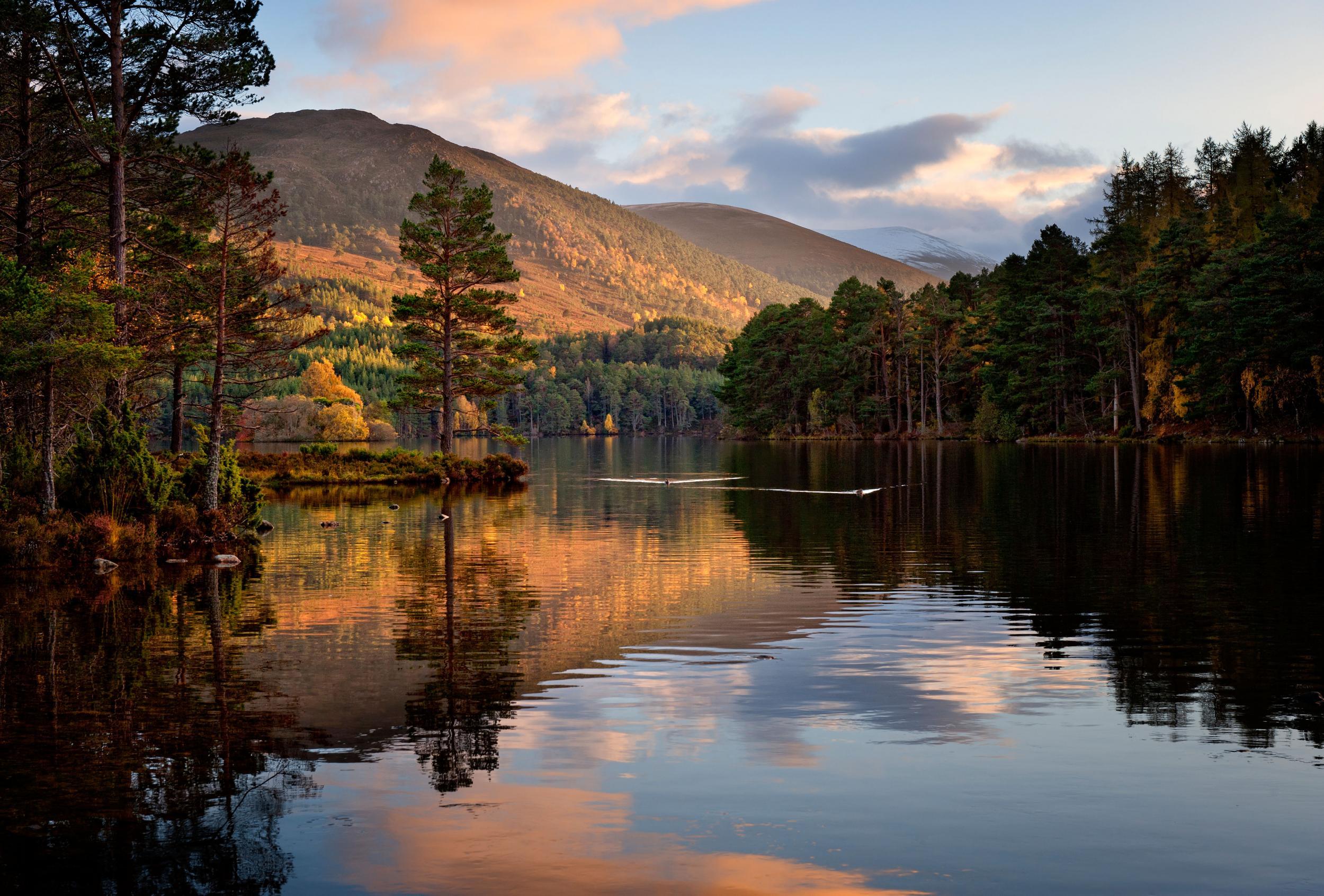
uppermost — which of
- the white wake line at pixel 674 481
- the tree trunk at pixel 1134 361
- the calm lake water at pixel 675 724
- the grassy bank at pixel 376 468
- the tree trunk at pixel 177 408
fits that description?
the tree trunk at pixel 1134 361

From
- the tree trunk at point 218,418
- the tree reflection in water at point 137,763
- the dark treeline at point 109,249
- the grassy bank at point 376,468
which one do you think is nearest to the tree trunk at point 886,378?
the grassy bank at point 376,468

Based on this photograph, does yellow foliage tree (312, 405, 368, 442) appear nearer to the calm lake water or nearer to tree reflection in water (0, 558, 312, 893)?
the calm lake water

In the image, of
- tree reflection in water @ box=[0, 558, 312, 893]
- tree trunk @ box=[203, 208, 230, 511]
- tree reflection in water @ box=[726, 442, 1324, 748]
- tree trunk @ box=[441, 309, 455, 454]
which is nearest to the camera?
tree reflection in water @ box=[0, 558, 312, 893]

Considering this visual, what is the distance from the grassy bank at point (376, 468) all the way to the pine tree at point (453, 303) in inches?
86.1

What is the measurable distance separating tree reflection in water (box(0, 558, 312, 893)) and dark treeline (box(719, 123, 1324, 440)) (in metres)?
88.5

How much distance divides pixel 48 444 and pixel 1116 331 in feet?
314

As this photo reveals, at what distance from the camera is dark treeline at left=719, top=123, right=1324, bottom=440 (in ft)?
285

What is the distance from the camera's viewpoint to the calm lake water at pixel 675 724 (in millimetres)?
8219

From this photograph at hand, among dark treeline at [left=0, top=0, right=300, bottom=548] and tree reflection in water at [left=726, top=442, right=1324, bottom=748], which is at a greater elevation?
dark treeline at [left=0, top=0, right=300, bottom=548]

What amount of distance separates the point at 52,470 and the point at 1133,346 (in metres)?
97.3

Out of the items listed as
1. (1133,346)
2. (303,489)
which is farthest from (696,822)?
(1133,346)

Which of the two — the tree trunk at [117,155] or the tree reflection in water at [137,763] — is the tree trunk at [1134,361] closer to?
the tree trunk at [117,155]

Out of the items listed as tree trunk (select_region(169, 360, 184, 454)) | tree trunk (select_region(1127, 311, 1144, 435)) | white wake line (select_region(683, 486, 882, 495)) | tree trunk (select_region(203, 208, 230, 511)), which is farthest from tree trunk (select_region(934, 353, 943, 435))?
tree trunk (select_region(203, 208, 230, 511))

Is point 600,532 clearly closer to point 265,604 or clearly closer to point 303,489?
point 265,604
